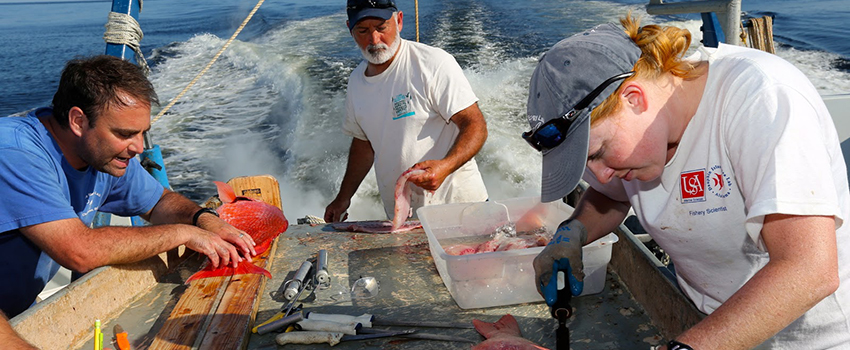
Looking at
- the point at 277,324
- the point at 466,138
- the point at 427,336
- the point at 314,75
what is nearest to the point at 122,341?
the point at 277,324

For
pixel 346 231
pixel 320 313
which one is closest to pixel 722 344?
pixel 320 313

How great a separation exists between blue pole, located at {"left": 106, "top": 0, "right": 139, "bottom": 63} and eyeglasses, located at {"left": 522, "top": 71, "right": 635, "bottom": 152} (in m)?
3.19

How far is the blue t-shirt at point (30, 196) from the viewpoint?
2.39 m

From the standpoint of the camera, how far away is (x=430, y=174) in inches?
124

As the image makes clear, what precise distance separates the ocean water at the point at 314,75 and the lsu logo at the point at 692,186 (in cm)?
695

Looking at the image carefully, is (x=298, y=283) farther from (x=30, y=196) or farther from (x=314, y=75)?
(x=314, y=75)

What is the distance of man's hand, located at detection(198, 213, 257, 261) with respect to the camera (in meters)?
2.77

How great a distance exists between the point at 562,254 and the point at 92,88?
201 centimetres

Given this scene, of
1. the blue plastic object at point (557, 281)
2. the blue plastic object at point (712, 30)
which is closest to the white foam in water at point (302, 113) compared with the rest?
the blue plastic object at point (712, 30)

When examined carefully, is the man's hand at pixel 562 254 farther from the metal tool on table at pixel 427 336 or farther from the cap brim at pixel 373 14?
the cap brim at pixel 373 14

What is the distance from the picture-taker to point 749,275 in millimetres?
1676

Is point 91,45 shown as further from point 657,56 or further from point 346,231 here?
point 657,56

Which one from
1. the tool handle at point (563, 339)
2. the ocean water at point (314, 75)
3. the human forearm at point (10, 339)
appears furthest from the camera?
the ocean water at point (314, 75)

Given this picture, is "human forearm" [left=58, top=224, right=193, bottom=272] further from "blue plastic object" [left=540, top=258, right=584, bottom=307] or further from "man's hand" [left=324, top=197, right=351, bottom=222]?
"blue plastic object" [left=540, top=258, right=584, bottom=307]
